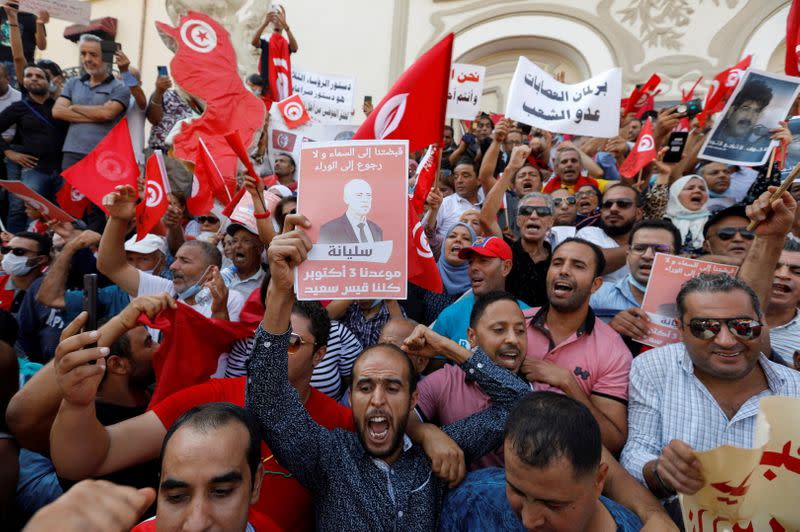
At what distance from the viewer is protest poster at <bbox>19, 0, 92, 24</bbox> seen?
8.26m

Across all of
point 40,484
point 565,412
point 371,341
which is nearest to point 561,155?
point 371,341

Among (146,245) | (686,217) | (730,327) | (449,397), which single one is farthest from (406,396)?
(686,217)

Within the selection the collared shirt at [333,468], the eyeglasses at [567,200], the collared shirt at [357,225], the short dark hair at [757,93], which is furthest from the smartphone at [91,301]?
the short dark hair at [757,93]

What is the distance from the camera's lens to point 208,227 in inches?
204

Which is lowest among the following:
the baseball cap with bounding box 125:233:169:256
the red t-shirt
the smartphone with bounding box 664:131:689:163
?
the red t-shirt

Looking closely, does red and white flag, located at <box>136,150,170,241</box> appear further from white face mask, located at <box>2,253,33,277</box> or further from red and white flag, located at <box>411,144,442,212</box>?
red and white flag, located at <box>411,144,442,212</box>

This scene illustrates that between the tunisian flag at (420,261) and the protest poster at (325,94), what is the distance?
4694 mm

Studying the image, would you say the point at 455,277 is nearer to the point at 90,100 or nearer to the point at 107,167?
the point at 107,167

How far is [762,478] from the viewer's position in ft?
4.71

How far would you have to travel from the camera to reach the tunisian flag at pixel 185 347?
245 cm

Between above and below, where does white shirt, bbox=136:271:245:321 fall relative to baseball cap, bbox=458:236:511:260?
below

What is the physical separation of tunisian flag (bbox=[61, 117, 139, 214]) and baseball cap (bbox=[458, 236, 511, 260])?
2.58 m

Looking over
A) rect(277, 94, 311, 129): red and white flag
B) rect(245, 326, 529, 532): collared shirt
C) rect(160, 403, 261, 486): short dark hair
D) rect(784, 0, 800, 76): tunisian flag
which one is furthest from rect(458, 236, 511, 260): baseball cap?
rect(277, 94, 311, 129): red and white flag

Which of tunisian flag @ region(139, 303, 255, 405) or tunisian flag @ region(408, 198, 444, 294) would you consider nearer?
tunisian flag @ region(139, 303, 255, 405)
